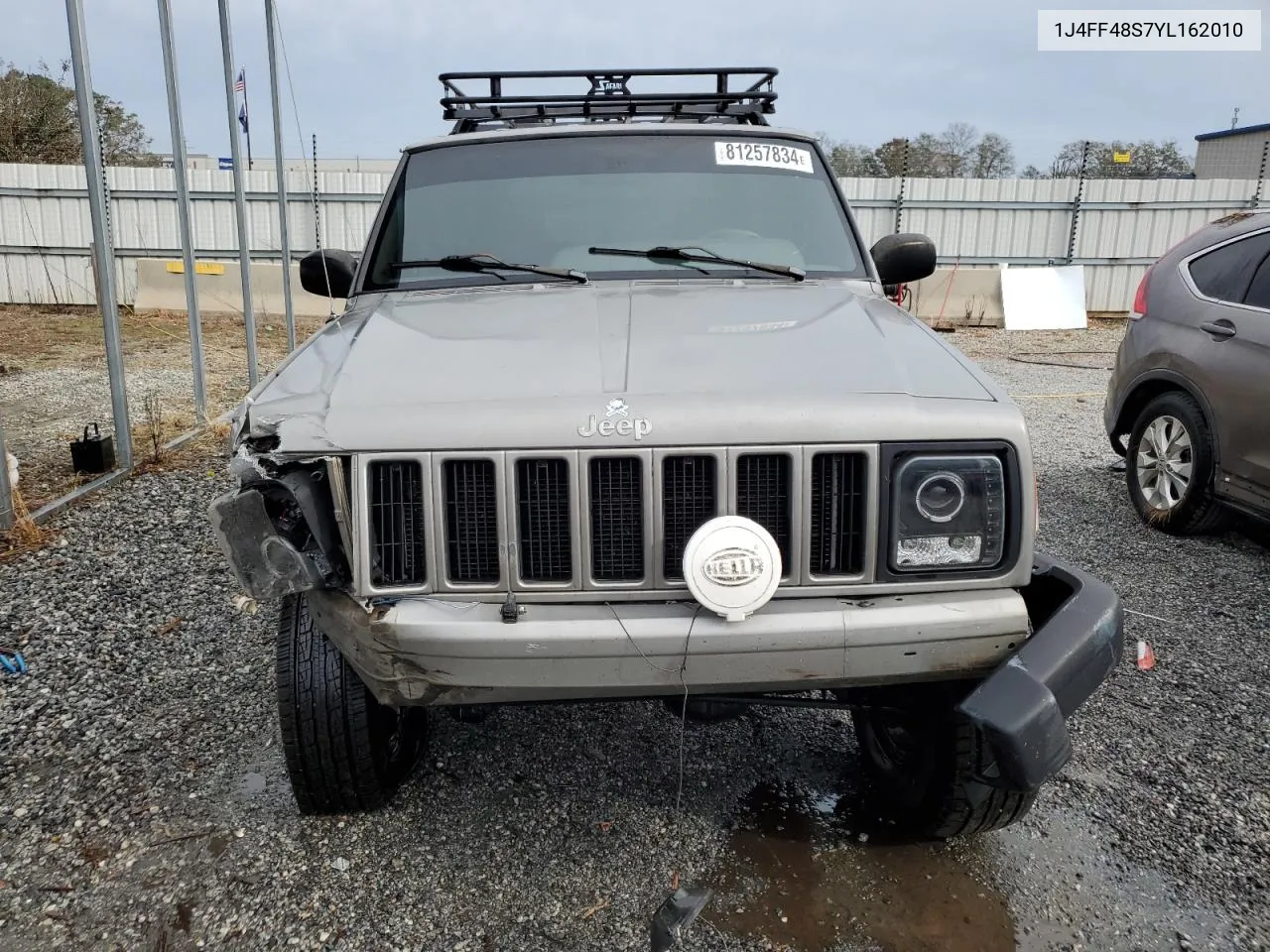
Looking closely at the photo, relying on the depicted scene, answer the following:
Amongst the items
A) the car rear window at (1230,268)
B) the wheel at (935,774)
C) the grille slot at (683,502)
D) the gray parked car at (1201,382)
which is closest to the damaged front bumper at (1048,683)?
the wheel at (935,774)

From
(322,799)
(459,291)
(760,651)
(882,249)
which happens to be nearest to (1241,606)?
(882,249)

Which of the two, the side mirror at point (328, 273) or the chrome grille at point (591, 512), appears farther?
the side mirror at point (328, 273)

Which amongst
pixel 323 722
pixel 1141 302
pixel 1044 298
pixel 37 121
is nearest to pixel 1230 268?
pixel 1141 302

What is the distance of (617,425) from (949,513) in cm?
79

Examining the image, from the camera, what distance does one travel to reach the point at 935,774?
8.01ft

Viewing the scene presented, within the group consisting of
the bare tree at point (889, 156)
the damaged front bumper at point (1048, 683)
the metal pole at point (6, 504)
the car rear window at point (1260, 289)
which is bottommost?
Answer: the metal pole at point (6, 504)

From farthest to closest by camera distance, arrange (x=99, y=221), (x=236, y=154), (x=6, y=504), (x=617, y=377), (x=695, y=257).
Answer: (x=236, y=154)
(x=99, y=221)
(x=6, y=504)
(x=695, y=257)
(x=617, y=377)

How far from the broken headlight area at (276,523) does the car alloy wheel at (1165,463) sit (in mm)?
4675

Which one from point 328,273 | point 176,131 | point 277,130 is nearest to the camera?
point 328,273

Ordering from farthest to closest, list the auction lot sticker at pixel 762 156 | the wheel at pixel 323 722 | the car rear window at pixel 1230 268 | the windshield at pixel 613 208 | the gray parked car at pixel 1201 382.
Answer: the car rear window at pixel 1230 268 < the gray parked car at pixel 1201 382 < the auction lot sticker at pixel 762 156 < the windshield at pixel 613 208 < the wheel at pixel 323 722

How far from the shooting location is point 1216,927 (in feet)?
7.32

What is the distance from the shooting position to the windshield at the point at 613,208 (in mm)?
3248

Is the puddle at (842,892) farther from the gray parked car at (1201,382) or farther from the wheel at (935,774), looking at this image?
the gray parked car at (1201,382)

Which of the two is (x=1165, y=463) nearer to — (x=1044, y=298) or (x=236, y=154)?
(x=236, y=154)
